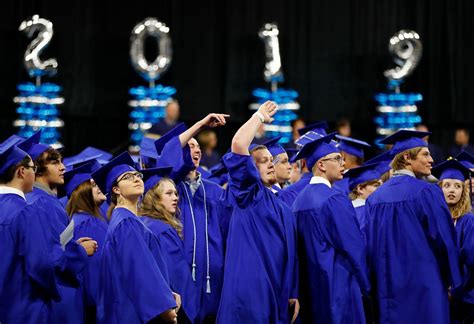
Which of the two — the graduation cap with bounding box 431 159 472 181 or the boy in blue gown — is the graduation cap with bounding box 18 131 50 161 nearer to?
the boy in blue gown

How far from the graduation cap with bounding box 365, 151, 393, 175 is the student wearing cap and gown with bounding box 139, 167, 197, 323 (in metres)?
2.17

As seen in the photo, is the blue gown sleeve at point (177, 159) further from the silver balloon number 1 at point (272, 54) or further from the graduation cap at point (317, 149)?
the silver balloon number 1 at point (272, 54)

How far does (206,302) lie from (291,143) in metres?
7.43

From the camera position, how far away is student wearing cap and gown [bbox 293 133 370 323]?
734 centimetres

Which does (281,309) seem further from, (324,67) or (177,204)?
(324,67)

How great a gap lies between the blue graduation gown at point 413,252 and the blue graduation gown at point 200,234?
140 cm

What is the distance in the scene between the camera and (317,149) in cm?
785

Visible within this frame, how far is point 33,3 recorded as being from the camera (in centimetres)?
1534

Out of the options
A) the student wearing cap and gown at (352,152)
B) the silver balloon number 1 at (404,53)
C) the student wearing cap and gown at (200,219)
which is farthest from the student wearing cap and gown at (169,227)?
the silver balloon number 1 at (404,53)

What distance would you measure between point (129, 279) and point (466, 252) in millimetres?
3130

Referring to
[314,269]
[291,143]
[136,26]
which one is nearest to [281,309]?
[314,269]

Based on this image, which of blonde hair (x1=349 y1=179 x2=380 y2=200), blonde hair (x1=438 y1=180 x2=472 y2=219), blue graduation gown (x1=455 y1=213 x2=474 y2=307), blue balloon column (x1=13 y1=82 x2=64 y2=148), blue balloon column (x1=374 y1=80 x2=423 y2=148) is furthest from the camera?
blue balloon column (x1=374 y1=80 x2=423 y2=148)

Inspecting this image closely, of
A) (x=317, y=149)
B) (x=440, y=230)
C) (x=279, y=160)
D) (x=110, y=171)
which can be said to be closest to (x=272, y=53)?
(x=279, y=160)

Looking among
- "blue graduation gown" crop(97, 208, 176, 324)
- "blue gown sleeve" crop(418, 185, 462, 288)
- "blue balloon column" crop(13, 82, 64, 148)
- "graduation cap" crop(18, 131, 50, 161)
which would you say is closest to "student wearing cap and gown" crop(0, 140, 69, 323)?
"blue graduation gown" crop(97, 208, 176, 324)
